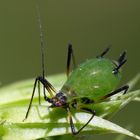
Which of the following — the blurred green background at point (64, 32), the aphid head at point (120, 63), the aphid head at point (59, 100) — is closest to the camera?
the aphid head at point (59, 100)

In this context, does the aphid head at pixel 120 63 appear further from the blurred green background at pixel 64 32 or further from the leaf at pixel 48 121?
the blurred green background at pixel 64 32

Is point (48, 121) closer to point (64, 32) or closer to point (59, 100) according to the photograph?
point (59, 100)

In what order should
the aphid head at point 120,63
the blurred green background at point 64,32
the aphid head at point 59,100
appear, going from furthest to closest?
the blurred green background at point 64,32
the aphid head at point 120,63
the aphid head at point 59,100

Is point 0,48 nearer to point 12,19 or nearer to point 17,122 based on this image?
point 12,19

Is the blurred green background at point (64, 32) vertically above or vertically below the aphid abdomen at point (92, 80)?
above

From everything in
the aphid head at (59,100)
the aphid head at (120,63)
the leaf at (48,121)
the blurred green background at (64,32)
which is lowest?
the leaf at (48,121)

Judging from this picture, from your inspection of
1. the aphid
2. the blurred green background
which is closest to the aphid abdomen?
the aphid

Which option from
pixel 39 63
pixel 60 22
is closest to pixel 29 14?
pixel 60 22

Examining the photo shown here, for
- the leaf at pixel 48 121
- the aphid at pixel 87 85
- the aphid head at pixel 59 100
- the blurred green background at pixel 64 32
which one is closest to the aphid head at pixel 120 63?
the aphid at pixel 87 85

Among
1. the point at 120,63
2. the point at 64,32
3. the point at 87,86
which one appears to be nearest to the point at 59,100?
the point at 87,86
